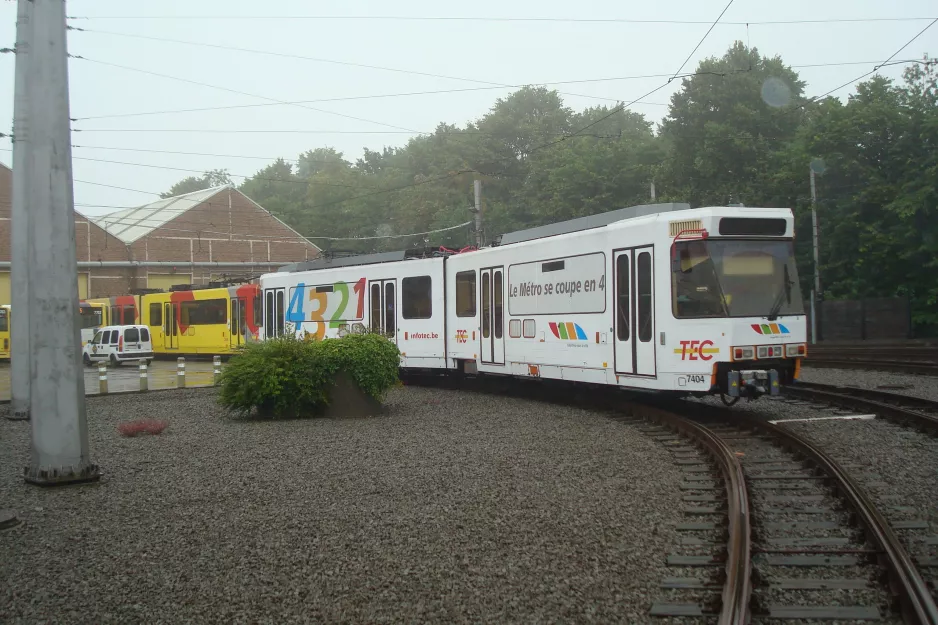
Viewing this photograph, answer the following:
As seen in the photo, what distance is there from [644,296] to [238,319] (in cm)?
2339

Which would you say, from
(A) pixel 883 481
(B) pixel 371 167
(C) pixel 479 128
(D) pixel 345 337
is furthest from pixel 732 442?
(B) pixel 371 167

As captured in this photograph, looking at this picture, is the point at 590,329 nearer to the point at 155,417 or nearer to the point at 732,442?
the point at 732,442

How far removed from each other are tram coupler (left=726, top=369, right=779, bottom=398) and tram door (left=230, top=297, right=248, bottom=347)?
77.5 feet

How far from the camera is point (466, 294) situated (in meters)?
18.4

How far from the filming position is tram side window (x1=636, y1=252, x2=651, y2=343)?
12969 millimetres

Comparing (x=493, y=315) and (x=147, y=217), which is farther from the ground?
(x=147, y=217)

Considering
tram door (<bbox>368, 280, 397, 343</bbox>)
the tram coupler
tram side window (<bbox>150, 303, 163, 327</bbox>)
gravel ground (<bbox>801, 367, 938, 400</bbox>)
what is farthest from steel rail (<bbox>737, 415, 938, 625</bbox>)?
tram side window (<bbox>150, 303, 163, 327</bbox>)

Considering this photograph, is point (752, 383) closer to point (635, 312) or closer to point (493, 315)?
point (635, 312)

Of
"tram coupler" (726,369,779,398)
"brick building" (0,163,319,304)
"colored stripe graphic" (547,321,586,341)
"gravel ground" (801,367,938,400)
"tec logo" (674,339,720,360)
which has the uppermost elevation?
"brick building" (0,163,319,304)

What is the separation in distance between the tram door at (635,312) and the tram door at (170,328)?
29.1 m

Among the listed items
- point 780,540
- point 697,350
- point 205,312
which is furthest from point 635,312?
point 205,312

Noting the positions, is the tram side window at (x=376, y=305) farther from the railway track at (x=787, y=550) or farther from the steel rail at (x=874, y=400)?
the railway track at (x=787, y=550)

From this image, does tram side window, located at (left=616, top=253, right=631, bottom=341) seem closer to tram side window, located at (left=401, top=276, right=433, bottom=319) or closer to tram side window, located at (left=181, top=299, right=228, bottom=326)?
tram side window, located at (left=401, top=276, right=433, bottom=319)

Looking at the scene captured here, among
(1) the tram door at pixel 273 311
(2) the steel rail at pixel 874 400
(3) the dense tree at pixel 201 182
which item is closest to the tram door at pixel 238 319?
(1) the tram door at pixel 273 311
